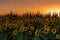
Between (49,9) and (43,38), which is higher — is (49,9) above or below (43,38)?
above

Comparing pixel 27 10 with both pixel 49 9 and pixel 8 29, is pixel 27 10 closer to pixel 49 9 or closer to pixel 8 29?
pixel 49 9

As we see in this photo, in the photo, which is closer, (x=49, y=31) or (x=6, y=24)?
(x=49, y=31)

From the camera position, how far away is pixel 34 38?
3.60 meters

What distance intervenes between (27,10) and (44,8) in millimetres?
339

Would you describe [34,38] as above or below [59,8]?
below

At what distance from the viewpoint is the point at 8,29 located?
3979 millimetres

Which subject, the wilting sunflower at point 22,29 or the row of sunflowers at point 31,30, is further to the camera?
the wilting sunflower at point 22,29

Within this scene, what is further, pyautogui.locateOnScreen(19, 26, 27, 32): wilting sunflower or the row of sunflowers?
pyautogui.locateOnScreen(19, 26, 27, 32): wilting sunflower

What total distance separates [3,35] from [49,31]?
67 cm

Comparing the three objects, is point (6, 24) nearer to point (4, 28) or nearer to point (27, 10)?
Result: point (4, 28)

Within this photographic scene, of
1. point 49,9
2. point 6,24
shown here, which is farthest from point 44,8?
point 6,24

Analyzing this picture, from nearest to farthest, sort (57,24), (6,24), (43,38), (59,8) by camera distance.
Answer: (43,38) → (57,24) → (6,24) → (59,8)

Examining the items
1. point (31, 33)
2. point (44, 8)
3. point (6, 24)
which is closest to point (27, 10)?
point (44, 8)

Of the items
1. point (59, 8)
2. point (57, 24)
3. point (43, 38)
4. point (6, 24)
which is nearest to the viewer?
point (43, 38)
